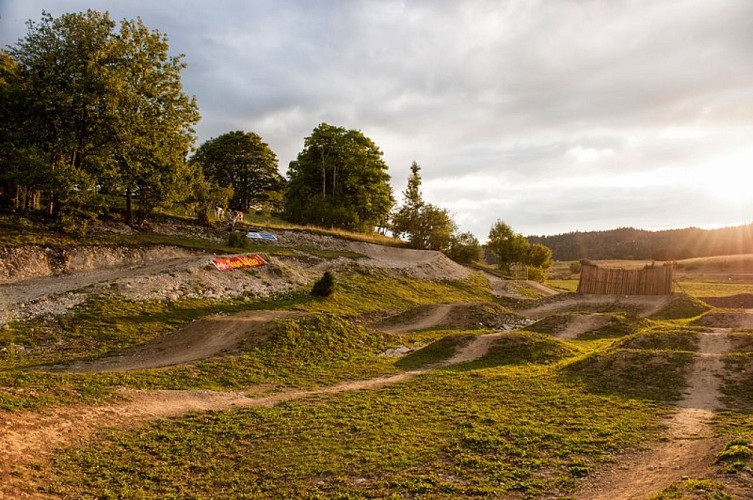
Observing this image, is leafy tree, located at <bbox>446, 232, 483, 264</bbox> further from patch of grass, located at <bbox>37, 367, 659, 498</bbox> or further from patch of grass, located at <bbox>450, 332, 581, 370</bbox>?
patch of grass, located at <bbox>37, 367, 659, 498</bbox>

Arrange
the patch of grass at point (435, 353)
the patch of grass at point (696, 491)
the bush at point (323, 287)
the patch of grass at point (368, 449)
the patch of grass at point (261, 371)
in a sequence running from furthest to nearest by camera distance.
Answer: the bush at point (323, 287) → the patch of grass at point (435, 353) → the patch of grass at point (261, 371) → the patch of grass at point (368, 449) → the patch of grass at point (696, 491)

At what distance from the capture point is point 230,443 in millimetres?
9523

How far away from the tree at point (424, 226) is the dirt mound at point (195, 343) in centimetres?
4337

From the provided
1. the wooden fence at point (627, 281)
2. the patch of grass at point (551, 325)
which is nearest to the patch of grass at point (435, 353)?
the patch of grass at point (551, 325)

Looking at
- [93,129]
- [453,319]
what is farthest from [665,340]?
[93,129]

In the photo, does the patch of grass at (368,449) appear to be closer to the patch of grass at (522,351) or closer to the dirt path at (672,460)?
the dirt path at (672,460)

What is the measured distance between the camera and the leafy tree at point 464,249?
212 feet

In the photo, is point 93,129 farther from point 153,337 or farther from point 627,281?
point 627,281

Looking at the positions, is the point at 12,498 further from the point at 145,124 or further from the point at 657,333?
the point at 145,124

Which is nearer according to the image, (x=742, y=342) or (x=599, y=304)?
(x=742, y=342)

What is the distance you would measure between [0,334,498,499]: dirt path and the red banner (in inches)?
639

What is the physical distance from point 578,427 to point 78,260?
2725 cm

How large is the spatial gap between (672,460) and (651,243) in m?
162

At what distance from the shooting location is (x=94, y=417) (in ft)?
32.8
